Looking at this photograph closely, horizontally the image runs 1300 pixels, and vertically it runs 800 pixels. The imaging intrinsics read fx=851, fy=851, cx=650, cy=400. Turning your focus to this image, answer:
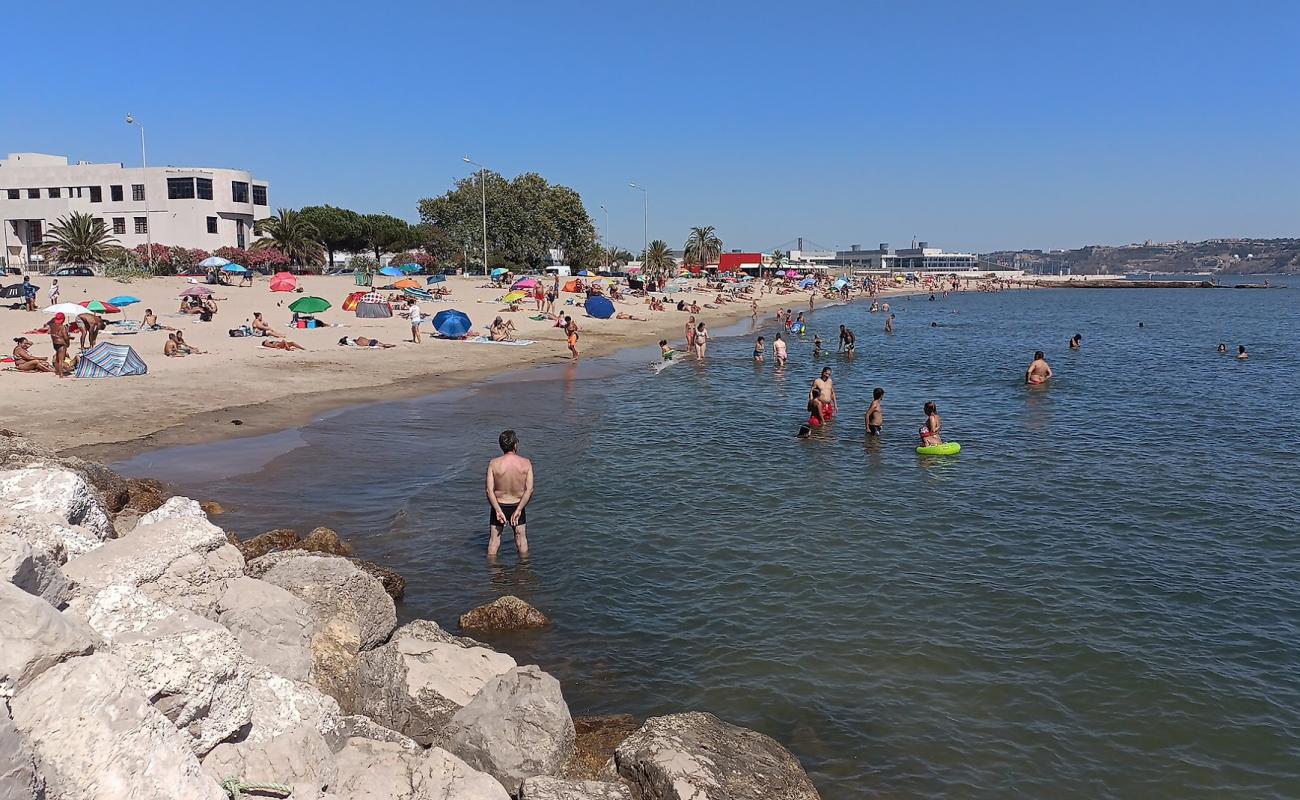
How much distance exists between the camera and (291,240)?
225ft

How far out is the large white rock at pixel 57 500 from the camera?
7508 millimetres

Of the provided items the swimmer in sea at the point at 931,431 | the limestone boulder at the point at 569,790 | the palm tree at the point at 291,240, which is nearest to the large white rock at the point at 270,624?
the limestone boulder at the point at 569,790

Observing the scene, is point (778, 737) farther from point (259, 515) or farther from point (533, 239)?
point (533, 239)

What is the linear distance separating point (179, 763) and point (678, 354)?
3603cm

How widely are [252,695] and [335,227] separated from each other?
88.7 meters

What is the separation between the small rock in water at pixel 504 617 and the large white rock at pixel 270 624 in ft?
9.26

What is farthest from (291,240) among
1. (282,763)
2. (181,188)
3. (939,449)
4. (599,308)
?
(282,763)

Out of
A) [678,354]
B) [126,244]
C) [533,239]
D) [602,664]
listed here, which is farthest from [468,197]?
[602,664]

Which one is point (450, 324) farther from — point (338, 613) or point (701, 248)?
point (701, 248)

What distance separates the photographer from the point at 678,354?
40000 millimetres

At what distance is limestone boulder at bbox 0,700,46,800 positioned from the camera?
11.8 ft

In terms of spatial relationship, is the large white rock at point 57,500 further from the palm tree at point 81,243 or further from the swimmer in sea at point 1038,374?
the palm tree at point 81,243

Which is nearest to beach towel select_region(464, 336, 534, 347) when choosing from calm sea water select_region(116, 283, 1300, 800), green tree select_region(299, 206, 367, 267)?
calm sea water select_region(116, 283, 1300, 800)

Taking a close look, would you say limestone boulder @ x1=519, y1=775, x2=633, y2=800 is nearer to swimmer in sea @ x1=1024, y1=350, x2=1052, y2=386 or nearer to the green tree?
swimmer in sea @ x1=1024, y1=350, x2=1052, y2=386
